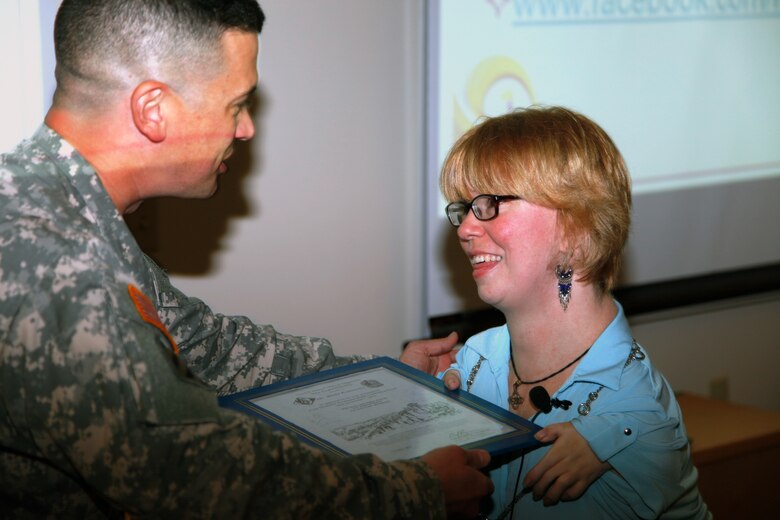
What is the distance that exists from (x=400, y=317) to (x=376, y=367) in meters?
1.12

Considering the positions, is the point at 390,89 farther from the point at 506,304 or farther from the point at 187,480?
the point at 187,480

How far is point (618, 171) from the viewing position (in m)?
1.82

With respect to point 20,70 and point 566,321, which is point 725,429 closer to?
point 566,321

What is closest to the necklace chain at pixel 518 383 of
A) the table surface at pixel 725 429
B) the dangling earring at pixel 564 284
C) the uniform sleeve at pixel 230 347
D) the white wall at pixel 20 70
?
the dangling earring at pixel 564 284

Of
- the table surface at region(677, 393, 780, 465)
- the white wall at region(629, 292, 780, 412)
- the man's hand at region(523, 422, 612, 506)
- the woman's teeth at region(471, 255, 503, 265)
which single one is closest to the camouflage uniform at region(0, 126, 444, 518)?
the man's hand at region(523, 422, 612, 506)

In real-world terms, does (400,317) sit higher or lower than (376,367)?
lower

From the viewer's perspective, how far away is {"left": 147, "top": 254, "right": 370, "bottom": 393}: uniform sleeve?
2.08 metres

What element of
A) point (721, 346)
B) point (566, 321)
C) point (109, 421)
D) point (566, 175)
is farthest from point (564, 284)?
point (721, 346)

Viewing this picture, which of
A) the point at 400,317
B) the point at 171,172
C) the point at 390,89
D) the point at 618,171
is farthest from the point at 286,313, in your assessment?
the point at 618,171

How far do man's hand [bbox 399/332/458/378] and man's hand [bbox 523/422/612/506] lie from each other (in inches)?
25.9

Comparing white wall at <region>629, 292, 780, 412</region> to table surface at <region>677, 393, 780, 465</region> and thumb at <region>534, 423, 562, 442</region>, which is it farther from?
thumb at <region>534, 423, 562, 442</region>

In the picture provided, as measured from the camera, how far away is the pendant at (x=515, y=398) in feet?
6.25

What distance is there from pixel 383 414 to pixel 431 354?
577mm

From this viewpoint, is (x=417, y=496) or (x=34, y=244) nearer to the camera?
(x=34, y=244)
